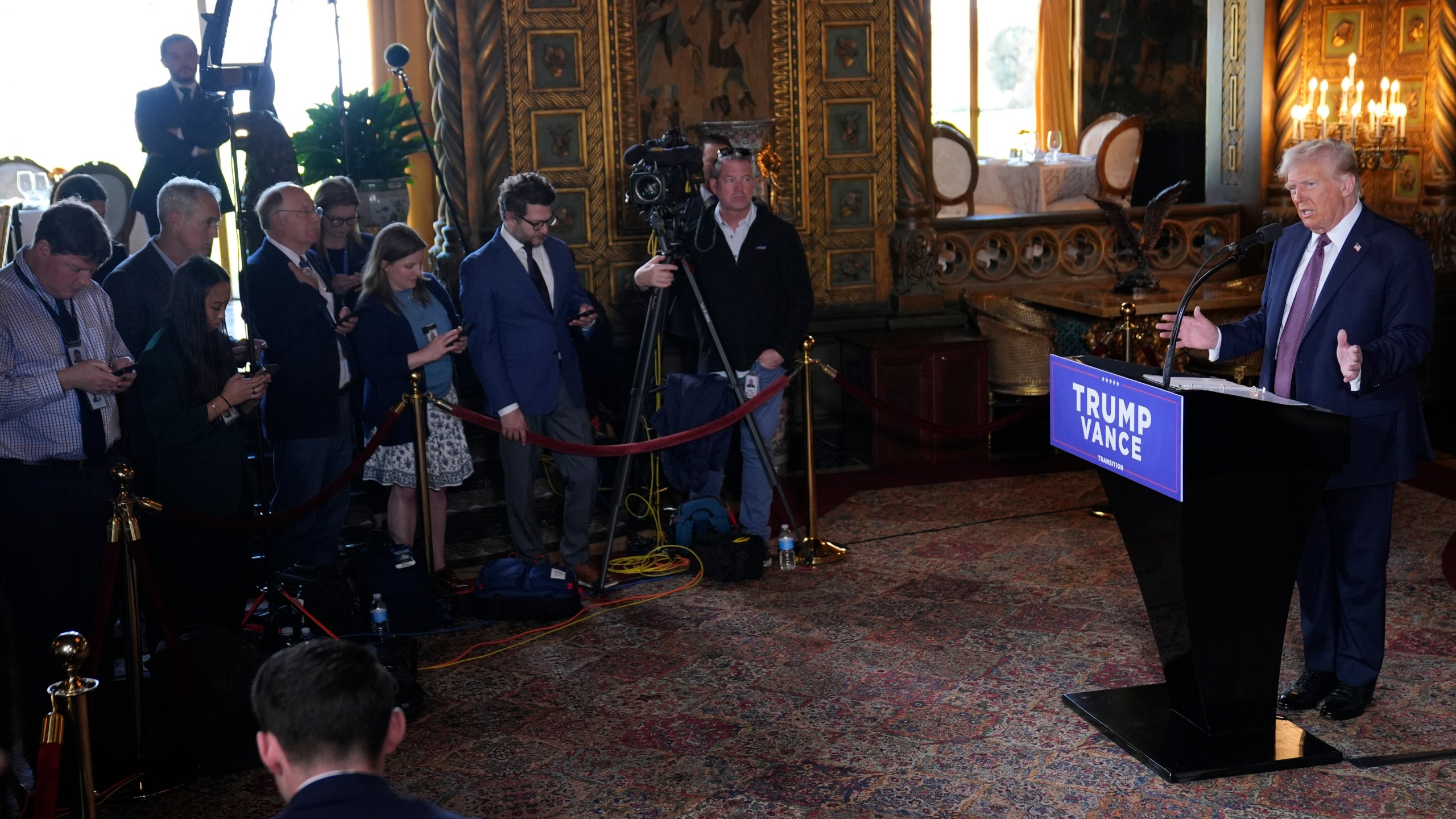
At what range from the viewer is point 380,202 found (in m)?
7.63

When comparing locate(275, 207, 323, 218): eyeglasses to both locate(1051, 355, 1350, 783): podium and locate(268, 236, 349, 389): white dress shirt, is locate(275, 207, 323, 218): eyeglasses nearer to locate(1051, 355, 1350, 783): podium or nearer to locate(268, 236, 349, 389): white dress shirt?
locate(268, 236, 349, 389): white dress shirt

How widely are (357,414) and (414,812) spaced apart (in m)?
4.00

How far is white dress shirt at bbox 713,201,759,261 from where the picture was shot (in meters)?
6.21

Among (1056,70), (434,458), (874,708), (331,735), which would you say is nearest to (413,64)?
(434,458)

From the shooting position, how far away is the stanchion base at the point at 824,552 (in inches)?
246

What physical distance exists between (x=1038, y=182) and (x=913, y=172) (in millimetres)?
3407

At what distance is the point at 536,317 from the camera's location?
566cm

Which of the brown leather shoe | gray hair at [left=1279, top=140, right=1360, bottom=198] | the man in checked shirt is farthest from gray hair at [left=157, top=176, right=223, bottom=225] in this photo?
gray hair at [left=1279, top=140, right=1360, bottom=198]

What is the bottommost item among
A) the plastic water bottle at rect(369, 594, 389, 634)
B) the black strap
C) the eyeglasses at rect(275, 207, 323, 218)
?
the plastic water bottle at rect(369, 594, 389, 634)

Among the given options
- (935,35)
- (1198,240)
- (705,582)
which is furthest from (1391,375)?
(935,35)

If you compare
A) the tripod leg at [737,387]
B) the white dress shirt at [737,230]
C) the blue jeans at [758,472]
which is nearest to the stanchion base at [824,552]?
the tripod leg at [737,387]

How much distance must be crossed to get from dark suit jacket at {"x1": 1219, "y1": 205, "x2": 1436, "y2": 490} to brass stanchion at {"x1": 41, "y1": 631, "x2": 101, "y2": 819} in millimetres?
3410

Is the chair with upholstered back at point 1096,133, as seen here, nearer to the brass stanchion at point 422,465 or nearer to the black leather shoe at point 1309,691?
the brass stanchion at point 422,465

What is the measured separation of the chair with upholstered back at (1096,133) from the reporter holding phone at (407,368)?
7.77 meters
